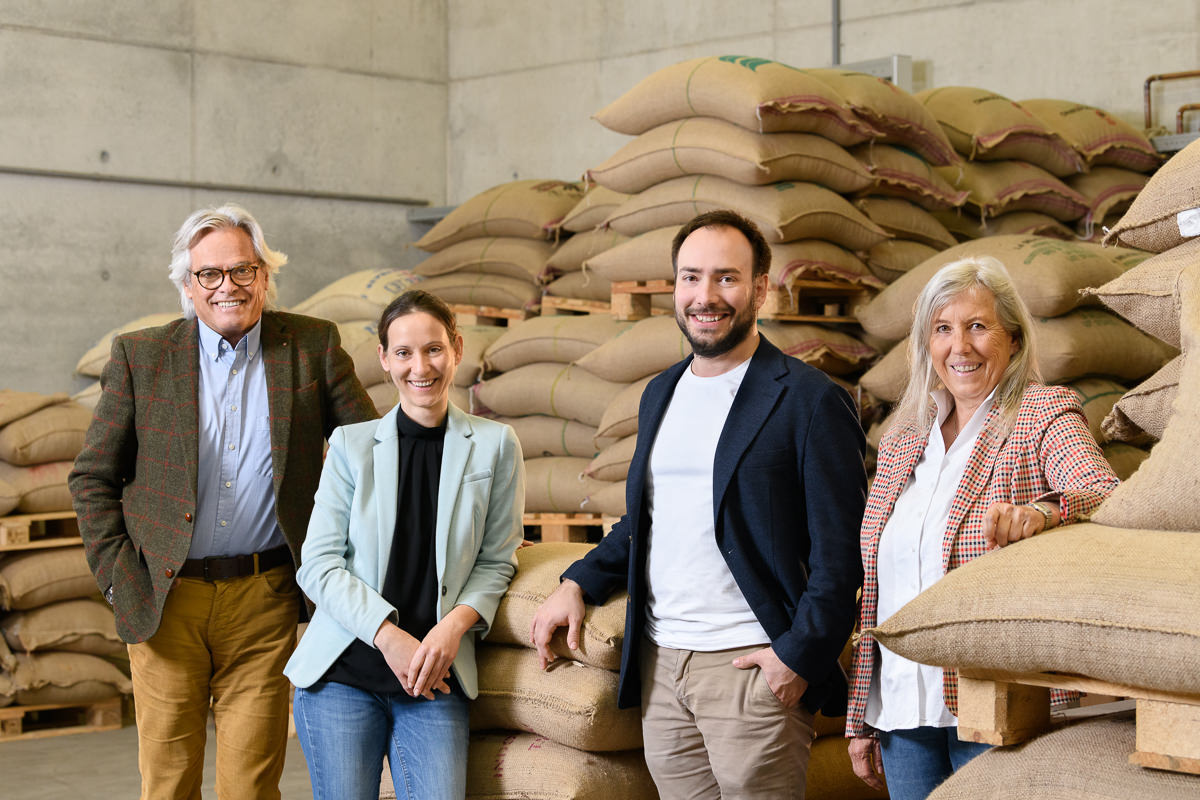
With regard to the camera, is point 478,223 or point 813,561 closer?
point 813,561

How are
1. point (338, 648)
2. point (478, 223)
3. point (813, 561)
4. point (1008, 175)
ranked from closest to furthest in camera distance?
1. point (813, 561)
2. point (338, 648)
3. point (1008, 175)
4. point (478, 223)

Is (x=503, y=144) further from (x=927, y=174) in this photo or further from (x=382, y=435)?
(x=382, y=435)

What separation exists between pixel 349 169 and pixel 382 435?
21.9 ft

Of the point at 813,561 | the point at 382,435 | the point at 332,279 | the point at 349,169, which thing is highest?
the point at 349,169

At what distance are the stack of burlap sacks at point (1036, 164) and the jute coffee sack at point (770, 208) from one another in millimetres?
713

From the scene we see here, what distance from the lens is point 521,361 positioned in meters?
6.26

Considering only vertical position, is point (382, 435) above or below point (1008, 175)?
below

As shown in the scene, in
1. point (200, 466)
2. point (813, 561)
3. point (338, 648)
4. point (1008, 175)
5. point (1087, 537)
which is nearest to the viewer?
point (1087, 537)

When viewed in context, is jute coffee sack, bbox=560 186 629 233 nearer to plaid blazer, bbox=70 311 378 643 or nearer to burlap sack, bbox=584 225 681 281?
burlap sack, bbox=584 225 681 281

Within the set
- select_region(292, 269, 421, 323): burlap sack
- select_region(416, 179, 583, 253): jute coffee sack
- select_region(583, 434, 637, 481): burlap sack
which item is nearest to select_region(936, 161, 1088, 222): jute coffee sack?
select_region(583, 434, 637, 481): burlap sack

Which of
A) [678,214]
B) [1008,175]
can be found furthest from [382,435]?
[1008,175]

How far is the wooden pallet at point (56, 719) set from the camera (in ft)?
19.7

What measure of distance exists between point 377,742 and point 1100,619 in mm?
1498

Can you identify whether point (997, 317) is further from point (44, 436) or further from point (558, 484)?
point (44, 436)
